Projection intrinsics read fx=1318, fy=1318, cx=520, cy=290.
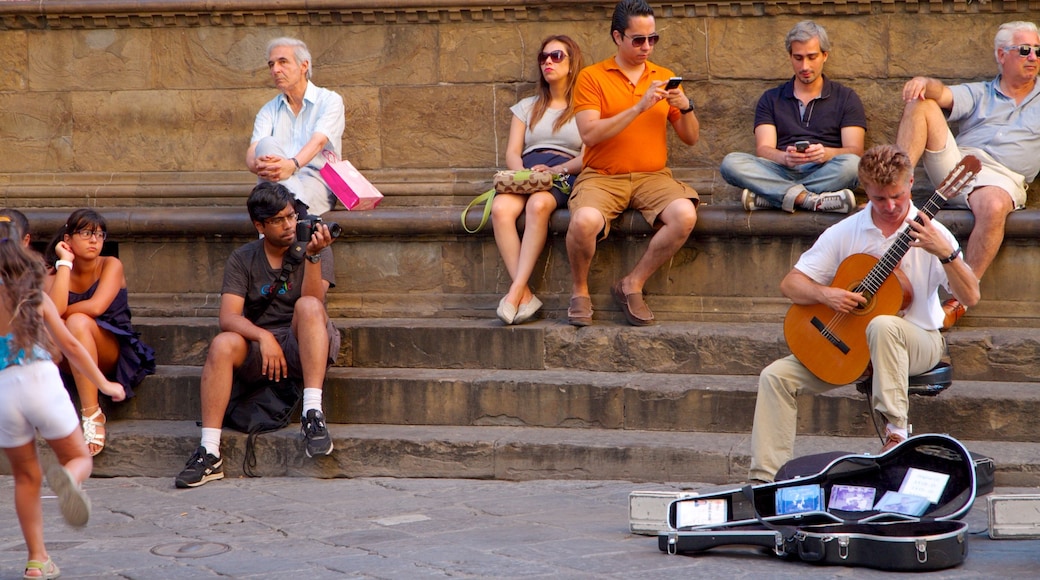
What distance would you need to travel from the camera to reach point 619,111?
7102mm

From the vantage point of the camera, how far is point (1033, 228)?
664 centimetres

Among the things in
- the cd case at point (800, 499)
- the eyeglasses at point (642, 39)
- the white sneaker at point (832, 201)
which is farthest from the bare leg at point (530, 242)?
the cd case at point (800, 499)

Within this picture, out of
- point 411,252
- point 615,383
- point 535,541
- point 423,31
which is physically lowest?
point 535,541

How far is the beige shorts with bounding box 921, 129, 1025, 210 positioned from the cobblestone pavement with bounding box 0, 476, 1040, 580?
5.97 ft

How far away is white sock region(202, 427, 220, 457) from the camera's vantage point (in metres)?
6.34

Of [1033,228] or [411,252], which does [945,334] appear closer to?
[1033,228]

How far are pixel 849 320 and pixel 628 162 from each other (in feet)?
6.72

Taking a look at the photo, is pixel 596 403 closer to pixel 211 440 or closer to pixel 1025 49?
pixel 211 440

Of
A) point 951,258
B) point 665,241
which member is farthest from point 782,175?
point 951,258

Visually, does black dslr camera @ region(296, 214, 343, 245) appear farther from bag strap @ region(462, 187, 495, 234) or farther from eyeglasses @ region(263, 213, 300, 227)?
bag strap @ region(462, 187, 495, 234)

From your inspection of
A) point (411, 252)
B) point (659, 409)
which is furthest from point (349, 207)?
point (659, 409)

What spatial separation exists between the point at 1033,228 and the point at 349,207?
3662 millimetres

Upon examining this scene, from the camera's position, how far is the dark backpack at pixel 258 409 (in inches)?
254

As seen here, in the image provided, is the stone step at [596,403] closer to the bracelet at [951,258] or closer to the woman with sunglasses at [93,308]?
the woman with sunglasses at [93,308]
